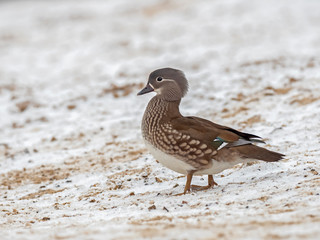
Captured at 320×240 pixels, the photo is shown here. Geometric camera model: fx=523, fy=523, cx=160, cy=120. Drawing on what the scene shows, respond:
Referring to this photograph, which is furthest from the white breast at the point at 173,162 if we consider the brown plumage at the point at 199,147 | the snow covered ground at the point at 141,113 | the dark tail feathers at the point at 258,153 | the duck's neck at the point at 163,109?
the dark tail feathers at the point at 258,153

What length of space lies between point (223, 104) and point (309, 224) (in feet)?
19.0

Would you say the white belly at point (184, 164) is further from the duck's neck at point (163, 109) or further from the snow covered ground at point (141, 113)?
the duck's neck at point (163, 109)

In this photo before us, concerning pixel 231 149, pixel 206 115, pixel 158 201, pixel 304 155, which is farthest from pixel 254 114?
pixel 158 201

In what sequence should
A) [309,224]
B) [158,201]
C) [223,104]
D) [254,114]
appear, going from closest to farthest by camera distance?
[309,224]
[158,201]
[254,114]
[223,104]

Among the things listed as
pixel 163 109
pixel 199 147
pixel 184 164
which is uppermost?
pixel 163 109

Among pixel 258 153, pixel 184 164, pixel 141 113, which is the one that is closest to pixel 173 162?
pixel 184 164

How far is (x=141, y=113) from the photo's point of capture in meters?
9.91

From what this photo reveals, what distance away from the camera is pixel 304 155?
20.7ft

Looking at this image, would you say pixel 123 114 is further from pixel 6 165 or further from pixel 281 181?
pixel 281 181

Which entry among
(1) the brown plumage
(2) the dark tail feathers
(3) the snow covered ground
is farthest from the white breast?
(2) the dark tail feathers

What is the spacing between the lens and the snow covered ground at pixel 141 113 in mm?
4641

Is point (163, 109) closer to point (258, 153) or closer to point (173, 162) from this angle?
point (173, 162)

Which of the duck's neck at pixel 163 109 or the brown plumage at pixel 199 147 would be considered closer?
the brown plumage at pixel 199 147

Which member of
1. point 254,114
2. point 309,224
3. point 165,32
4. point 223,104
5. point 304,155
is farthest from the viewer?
point 165,32
